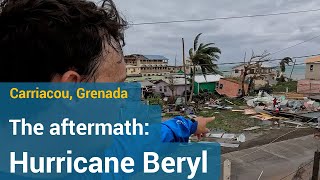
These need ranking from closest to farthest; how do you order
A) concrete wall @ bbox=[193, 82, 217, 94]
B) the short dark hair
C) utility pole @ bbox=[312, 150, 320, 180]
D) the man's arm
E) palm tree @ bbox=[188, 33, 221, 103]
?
the short dark hair → the man's arm → utility pole @ bbox=[312, 150, 320, 180] → palm tree @ bbox=[188, 33, 221, 103] → concrete wall @ bbox=[193, 82, 217, 94]

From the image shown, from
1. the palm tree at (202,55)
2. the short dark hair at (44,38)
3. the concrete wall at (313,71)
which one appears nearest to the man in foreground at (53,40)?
the short dark hair at (44,38)

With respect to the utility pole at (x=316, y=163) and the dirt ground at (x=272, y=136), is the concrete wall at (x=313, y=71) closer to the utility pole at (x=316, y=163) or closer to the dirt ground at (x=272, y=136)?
the dirt ground at (x=272, y=136)

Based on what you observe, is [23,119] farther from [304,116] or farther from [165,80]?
[165,80]

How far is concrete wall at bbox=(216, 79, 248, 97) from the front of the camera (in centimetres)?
2675

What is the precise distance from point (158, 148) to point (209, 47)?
72.4 feet

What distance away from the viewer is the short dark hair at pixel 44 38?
74 centimetres

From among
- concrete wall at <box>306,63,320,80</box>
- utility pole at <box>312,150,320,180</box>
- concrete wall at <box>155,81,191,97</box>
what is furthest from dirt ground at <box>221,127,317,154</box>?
concrete wall at <box>306,63,320,80</box>

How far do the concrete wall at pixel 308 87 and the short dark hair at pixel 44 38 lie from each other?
2703 cm

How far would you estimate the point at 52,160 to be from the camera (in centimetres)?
86

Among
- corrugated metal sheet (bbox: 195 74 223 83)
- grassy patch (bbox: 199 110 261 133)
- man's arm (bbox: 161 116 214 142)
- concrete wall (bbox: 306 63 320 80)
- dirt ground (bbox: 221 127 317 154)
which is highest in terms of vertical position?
concrete wall (bbox: 306 63 320 80)

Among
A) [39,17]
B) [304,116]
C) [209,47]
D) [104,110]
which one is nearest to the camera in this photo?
[39,17]

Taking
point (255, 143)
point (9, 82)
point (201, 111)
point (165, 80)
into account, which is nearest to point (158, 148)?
point (9, 82)

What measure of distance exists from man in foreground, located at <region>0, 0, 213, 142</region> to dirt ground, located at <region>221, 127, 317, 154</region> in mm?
9334

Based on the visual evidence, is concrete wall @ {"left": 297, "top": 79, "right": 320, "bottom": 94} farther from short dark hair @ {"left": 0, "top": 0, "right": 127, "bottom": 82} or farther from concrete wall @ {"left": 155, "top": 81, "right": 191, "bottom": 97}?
short dark hair @ {"left": 0, "top": 0, "right": 127, "bottom": 82}
